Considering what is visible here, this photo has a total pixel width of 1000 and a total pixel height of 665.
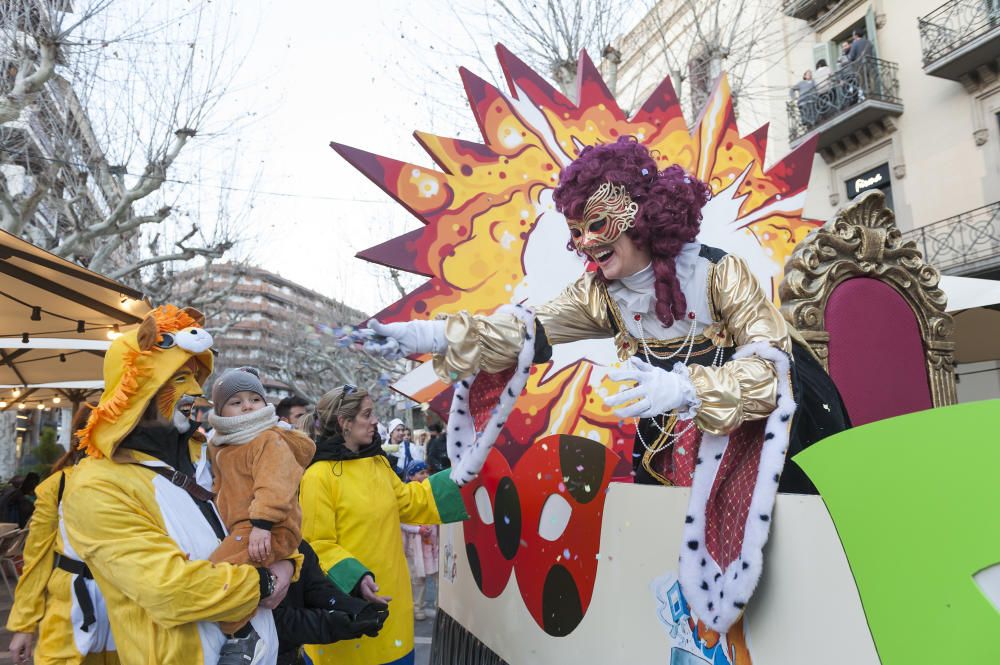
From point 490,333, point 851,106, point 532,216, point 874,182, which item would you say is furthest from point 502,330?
point 874,182

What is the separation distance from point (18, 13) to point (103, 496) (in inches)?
352

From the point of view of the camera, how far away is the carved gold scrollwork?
2992mm

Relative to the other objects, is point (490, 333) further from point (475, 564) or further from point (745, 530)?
point (475, 564)

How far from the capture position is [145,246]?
1441 cm

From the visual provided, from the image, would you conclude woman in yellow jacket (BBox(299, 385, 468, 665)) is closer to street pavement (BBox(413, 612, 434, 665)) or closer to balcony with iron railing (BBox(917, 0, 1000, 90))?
street pavement (BBox(413, 612, 434, 665))

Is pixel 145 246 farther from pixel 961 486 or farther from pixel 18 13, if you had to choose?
pixel 961 486

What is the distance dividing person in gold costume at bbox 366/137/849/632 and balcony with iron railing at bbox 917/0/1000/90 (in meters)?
12.0

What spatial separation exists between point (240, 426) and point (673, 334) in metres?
1.41

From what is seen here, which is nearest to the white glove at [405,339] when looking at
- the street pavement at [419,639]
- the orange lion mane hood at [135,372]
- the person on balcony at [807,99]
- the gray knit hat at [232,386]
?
the orange lion mane hood at [135,372]

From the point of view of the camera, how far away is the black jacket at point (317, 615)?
2176mm

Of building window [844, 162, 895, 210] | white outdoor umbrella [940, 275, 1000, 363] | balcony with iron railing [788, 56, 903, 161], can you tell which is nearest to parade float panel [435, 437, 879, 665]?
white outdoor umbrella [940, 275, 1000, 363]

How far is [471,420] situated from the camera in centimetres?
253

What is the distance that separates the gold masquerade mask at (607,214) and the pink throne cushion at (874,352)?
127 cm

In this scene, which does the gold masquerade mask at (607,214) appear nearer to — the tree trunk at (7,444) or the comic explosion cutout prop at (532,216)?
the comic explosion cutout prop at (532,216)
